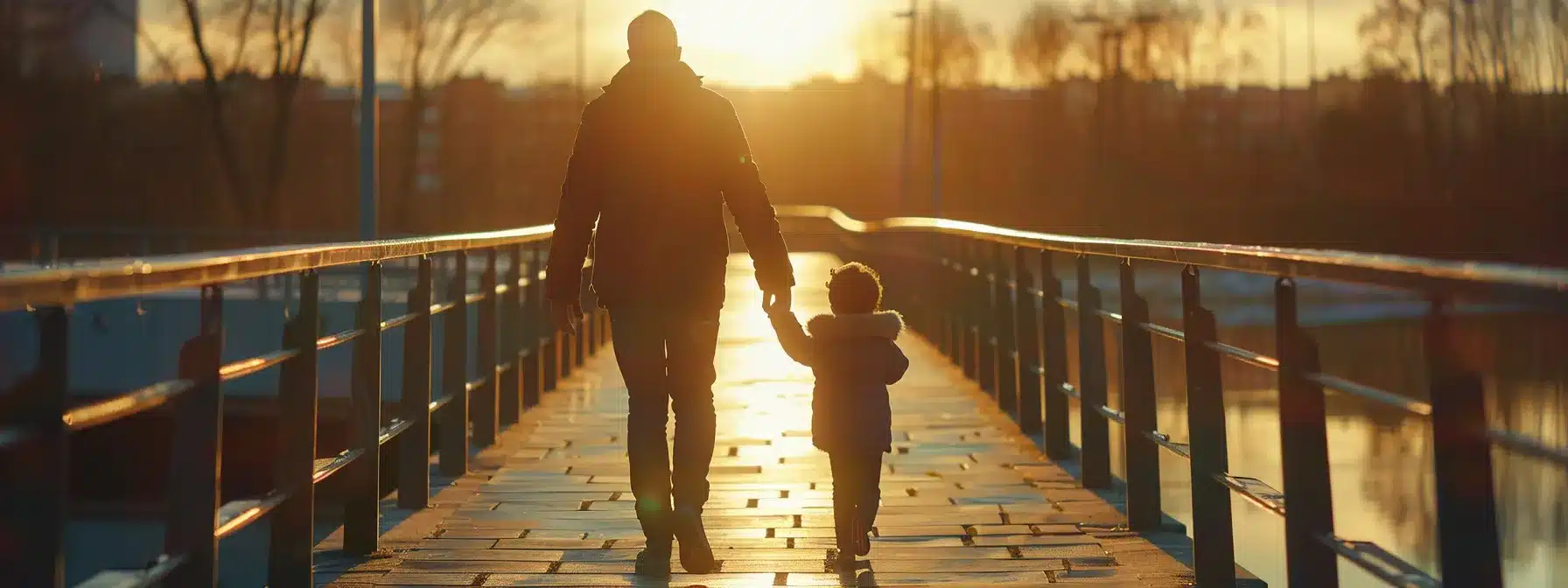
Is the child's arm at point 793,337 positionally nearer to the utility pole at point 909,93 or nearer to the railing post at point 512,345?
the railing post at point 512,345

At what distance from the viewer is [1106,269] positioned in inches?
2277

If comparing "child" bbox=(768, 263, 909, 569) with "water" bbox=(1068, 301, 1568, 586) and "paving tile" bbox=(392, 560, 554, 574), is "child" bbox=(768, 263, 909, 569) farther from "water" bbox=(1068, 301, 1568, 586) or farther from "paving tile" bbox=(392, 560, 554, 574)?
"water" bbox=(1068, 301, 1568, 586)

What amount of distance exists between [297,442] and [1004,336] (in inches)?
243

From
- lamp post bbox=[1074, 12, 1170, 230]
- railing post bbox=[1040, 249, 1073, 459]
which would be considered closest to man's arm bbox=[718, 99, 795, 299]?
railing post bbox=[1040, 249, 1073, 459]

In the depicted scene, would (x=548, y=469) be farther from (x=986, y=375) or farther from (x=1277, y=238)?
(x=1277, y=238)

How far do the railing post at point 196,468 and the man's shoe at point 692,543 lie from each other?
1.91m

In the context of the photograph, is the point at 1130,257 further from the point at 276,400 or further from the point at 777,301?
the point at 276,400

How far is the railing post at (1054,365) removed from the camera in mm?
8727

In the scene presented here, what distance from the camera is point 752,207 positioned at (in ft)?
19.0

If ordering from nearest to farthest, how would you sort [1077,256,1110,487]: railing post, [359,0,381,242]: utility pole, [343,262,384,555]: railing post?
1. [343,262,384,555]: railing post
2. [1077,256,1110,487]: railing post
3. [359,0,381,242]: utility pole

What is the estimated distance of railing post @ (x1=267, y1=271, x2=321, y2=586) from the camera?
5.14 metres

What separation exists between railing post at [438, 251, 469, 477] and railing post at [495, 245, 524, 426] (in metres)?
1.85

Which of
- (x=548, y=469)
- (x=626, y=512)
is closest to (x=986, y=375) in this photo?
(x=548, y=469)

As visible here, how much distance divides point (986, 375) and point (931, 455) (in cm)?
332
